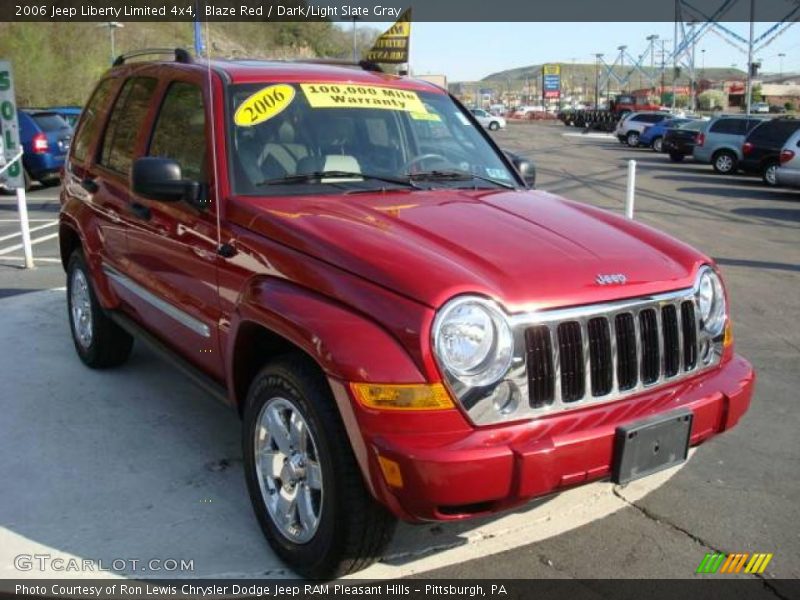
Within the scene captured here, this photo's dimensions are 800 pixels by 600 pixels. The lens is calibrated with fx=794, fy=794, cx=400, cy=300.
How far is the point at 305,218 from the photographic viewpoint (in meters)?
3.18

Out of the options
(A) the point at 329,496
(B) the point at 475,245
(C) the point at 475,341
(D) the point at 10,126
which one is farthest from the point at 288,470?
(D) the point at 10,126

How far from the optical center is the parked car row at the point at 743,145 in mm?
17062

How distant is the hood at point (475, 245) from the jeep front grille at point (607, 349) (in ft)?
0.21

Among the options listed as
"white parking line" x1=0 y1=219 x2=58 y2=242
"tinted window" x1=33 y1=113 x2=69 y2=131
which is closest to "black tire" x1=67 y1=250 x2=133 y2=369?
"white parking line" x1=0 y1=219 x2=58 y2=242

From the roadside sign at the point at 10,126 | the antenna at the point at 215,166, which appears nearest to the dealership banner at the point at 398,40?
the roadside sign at the point at 10,126

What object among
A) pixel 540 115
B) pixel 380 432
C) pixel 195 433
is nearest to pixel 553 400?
pixel 380 432

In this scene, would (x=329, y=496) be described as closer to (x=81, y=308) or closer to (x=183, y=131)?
(x=183, y=131)

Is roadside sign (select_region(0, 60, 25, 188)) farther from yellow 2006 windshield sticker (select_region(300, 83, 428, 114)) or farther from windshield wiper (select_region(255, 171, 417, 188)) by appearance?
windshield wiper (select_region(255, 171, 417, 188))

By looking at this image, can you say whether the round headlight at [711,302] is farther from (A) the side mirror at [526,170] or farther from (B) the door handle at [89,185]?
(B) the door handle at [89,185]

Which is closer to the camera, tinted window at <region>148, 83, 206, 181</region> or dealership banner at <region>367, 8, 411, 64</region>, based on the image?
tinted window at <region>148, 83, 206, 181</region>

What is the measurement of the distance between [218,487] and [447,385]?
169 centimetres

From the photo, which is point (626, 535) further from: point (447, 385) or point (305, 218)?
point (305, 218)

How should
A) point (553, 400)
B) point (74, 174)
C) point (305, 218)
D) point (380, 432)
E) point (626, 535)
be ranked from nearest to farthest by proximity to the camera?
point (380, 432) → point (553, 400) → point (305, 218) → point (626, 535) → point (74, 174)

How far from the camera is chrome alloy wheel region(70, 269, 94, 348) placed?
5328 mm
